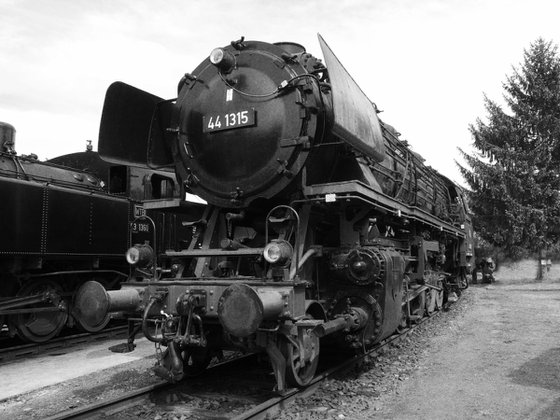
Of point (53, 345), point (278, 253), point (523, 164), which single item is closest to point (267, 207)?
point (278, 253)

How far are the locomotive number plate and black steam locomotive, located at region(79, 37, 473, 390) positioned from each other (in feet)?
0.05

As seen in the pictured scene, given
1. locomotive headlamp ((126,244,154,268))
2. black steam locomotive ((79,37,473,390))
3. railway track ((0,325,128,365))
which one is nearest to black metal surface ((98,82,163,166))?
black steam locomotive ((79,37,473,390))

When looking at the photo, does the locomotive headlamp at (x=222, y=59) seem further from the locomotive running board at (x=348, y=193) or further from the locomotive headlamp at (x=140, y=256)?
the locomotive headlamp at (x=140, y=256)

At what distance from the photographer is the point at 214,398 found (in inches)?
201

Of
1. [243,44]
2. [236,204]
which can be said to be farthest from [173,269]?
[243,44]

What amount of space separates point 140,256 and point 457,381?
382 centimetres

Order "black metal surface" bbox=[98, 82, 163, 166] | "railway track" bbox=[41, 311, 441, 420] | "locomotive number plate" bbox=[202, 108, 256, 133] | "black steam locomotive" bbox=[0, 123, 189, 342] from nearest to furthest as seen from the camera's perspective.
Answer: "railway track" bbox=[41, 311, 441, 420] < "locomotive number plate" bbox=[202, 108, 256, 133] < "black metal surface" bbox=[98, 82, 163, 166] < "black steam locomotive" bbox=[0, 123, 189, 342]

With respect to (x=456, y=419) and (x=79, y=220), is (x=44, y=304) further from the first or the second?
(x=456, y=419)

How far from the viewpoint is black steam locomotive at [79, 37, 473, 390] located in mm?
4789

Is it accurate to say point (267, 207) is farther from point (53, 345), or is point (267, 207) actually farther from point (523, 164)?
point (523, 164)

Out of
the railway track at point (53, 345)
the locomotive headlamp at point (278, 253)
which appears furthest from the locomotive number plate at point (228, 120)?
the railway track at point (53, 345)

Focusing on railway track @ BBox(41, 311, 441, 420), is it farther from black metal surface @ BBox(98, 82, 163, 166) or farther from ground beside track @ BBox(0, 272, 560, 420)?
black metal surface @ BBox(98, 82, 163, 166)

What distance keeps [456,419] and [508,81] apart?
2397 cm

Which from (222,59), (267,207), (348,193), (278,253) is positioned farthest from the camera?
(267,207)
